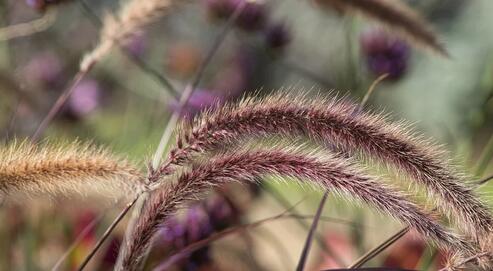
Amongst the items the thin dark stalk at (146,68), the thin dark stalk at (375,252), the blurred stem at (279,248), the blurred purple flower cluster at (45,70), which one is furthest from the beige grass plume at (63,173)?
the blurred purple flower cluster at (45,70)

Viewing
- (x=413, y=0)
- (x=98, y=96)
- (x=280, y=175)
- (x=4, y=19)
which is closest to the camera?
(x=280, y=175)

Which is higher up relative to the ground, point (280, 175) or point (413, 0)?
point (413, 0)

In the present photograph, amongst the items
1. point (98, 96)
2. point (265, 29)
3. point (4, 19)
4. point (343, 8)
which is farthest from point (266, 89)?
point (343, 8)

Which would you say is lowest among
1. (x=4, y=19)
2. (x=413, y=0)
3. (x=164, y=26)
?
(x=4, y=19)

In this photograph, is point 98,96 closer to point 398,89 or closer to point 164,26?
point 164,26

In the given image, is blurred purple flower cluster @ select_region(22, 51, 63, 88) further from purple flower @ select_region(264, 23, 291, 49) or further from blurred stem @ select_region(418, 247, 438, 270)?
blurred stem @ select_region(418, 247, 438, 270)
